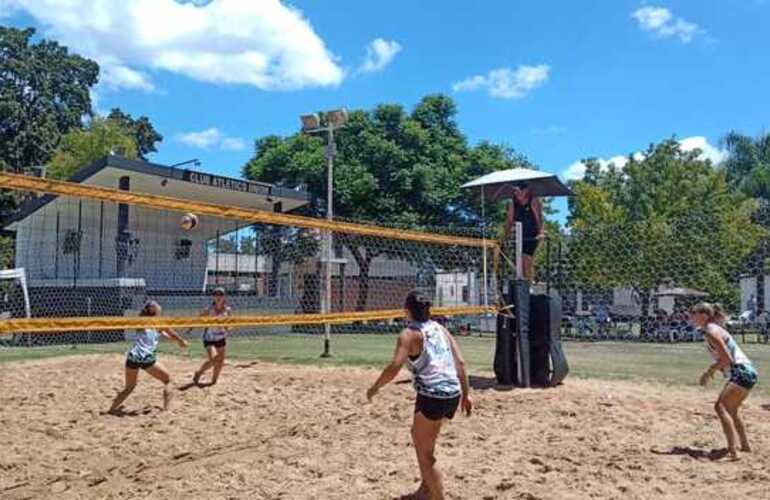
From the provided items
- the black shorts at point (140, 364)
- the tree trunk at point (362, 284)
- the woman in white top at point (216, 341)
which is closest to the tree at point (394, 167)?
the tree trunk at point (362, 284)

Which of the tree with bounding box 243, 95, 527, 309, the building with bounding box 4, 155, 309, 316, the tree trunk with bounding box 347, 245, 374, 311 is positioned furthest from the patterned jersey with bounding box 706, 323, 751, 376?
the tree with bounding box 243, 95, 527, 309

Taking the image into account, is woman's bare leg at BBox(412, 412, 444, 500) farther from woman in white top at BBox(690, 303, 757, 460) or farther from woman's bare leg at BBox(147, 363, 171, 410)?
woman's bare leg at BBox(147, 363, 171, 410)

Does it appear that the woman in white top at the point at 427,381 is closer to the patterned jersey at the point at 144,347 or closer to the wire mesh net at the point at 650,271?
the patterned jersey at the point at 144,347

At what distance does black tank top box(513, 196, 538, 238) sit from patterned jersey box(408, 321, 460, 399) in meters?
5.59

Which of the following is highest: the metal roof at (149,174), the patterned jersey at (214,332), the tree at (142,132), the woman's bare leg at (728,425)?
the tree at (142,132)

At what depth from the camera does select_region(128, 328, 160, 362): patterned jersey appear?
9.01m

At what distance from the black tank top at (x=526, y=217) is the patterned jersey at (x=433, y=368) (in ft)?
18.3

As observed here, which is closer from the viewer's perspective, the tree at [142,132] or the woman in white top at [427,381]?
the woman in white top at [427,381]

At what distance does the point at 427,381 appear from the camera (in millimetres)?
4992

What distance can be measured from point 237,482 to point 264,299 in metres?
11.5

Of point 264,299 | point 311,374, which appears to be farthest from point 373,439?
point 264,299

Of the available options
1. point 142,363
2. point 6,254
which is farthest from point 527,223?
point 6,254

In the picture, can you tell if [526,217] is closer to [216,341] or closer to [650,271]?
[216,341]

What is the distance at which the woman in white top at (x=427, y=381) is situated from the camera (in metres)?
4.98
